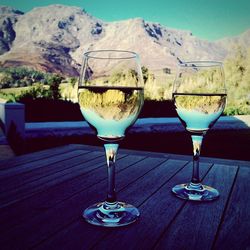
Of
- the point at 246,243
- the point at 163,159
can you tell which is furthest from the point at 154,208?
the point at 163,159

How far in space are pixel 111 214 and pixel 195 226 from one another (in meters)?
0.21

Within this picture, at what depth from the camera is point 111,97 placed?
71 centimetres

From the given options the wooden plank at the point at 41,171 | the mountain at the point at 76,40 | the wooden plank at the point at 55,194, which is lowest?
the wooden plank at the point at 41,171

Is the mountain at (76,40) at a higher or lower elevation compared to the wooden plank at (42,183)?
higher

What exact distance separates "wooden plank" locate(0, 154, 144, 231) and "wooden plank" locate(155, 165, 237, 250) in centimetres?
36

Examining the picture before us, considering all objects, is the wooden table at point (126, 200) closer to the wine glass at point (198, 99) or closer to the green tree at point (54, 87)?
the wine glass at point (198, 99)

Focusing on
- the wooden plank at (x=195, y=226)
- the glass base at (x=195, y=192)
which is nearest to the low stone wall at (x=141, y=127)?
the glass base at (x=195, y=192)

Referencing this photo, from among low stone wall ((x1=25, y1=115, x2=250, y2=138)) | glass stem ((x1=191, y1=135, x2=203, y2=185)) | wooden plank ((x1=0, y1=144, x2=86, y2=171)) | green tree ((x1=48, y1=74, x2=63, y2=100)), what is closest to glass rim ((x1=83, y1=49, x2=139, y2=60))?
glass stem ((x1=191, y1=135, x2=203, y2=185))

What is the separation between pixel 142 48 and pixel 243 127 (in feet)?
299

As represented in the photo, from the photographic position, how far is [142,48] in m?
96.2

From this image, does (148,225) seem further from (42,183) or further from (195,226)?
(42,183)

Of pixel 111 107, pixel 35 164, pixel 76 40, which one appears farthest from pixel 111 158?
pixel 76 40

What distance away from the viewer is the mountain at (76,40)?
79631mm

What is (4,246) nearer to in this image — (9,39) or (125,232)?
(125,232)
